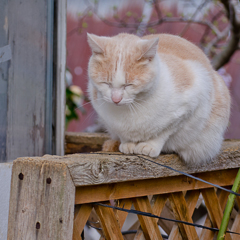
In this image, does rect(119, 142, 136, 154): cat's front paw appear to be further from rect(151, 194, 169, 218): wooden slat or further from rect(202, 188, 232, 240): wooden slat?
rect(202, 188, 232, 240): wooden slat

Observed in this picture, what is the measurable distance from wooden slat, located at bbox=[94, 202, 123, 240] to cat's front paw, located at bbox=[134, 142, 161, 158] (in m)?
0.31

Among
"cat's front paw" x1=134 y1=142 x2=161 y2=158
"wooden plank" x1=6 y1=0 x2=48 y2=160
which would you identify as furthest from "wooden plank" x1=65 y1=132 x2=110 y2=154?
"cat's front paw" x1=134 y1=142 x2=161 y2=158

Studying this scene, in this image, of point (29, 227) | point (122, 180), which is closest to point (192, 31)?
point (122, 180)

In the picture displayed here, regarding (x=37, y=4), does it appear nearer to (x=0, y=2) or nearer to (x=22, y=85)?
(x=0, y=2)

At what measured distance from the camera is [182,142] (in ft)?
4.55

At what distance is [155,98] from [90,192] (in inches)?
18.2

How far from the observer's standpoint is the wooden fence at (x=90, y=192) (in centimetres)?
88

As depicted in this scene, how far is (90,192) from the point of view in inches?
39.9

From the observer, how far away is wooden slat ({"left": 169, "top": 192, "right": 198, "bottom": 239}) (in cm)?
134

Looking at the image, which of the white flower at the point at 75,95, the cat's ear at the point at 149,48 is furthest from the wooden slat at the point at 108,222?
the white flower at the point at 75,95

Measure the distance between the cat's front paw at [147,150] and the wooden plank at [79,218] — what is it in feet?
1.14

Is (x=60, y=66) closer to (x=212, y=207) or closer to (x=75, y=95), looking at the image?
(x=212, y=207)

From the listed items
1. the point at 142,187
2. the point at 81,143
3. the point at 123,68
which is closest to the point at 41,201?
the point at 142,187

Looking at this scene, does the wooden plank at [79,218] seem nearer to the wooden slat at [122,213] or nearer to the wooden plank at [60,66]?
the wooden slat at [122,213]
